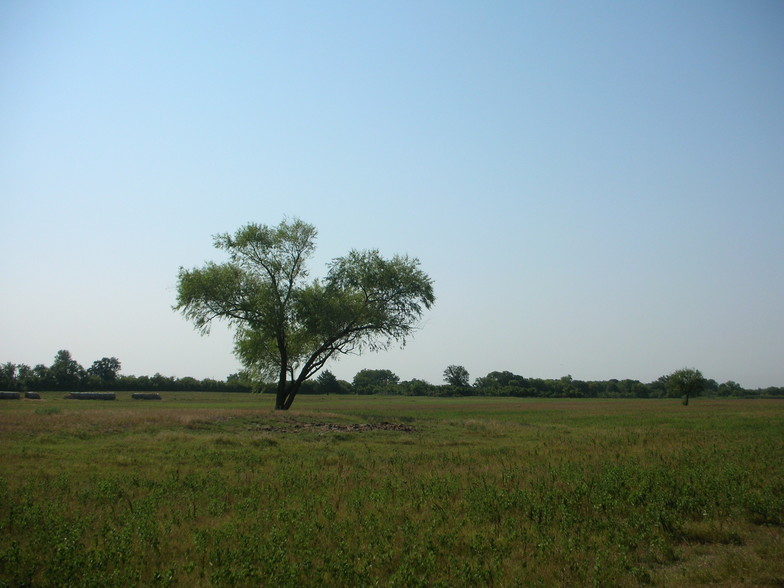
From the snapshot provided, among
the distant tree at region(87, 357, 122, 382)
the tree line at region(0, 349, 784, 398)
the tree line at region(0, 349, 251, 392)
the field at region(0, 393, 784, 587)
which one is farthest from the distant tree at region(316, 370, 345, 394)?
the field at region(0, 393, 784, 587)

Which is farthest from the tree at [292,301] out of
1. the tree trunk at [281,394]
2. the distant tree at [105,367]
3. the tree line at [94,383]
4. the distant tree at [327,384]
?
the distant tree at [105,367]

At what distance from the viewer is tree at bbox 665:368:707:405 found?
9062cm

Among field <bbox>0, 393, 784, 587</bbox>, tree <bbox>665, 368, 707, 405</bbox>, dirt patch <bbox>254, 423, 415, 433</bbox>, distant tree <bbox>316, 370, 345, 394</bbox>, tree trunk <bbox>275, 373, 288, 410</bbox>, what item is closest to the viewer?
field <bbox>0, 393, 784, 587</bbox>

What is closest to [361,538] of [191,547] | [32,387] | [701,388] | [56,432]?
[191,547]

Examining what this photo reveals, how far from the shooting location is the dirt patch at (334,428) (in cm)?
2941

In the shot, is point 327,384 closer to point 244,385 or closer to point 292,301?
point 244,385

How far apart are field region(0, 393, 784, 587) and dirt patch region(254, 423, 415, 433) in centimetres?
780

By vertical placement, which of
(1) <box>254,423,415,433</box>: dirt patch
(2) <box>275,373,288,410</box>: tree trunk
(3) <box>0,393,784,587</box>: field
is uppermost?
(2) <box>275,373,288,410</box>: tree trunk

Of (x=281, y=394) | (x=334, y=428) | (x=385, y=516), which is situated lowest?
(x=385, y=516)

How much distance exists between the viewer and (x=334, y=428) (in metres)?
30.7

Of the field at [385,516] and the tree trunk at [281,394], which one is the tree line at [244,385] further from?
the field at [385,516]

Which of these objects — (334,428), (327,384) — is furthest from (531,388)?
(334,428)

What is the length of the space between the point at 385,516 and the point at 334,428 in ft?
63.8

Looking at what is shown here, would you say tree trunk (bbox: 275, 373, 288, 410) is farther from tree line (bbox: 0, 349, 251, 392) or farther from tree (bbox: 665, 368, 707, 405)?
tree (bbox: 665, 368, 707, 405)
